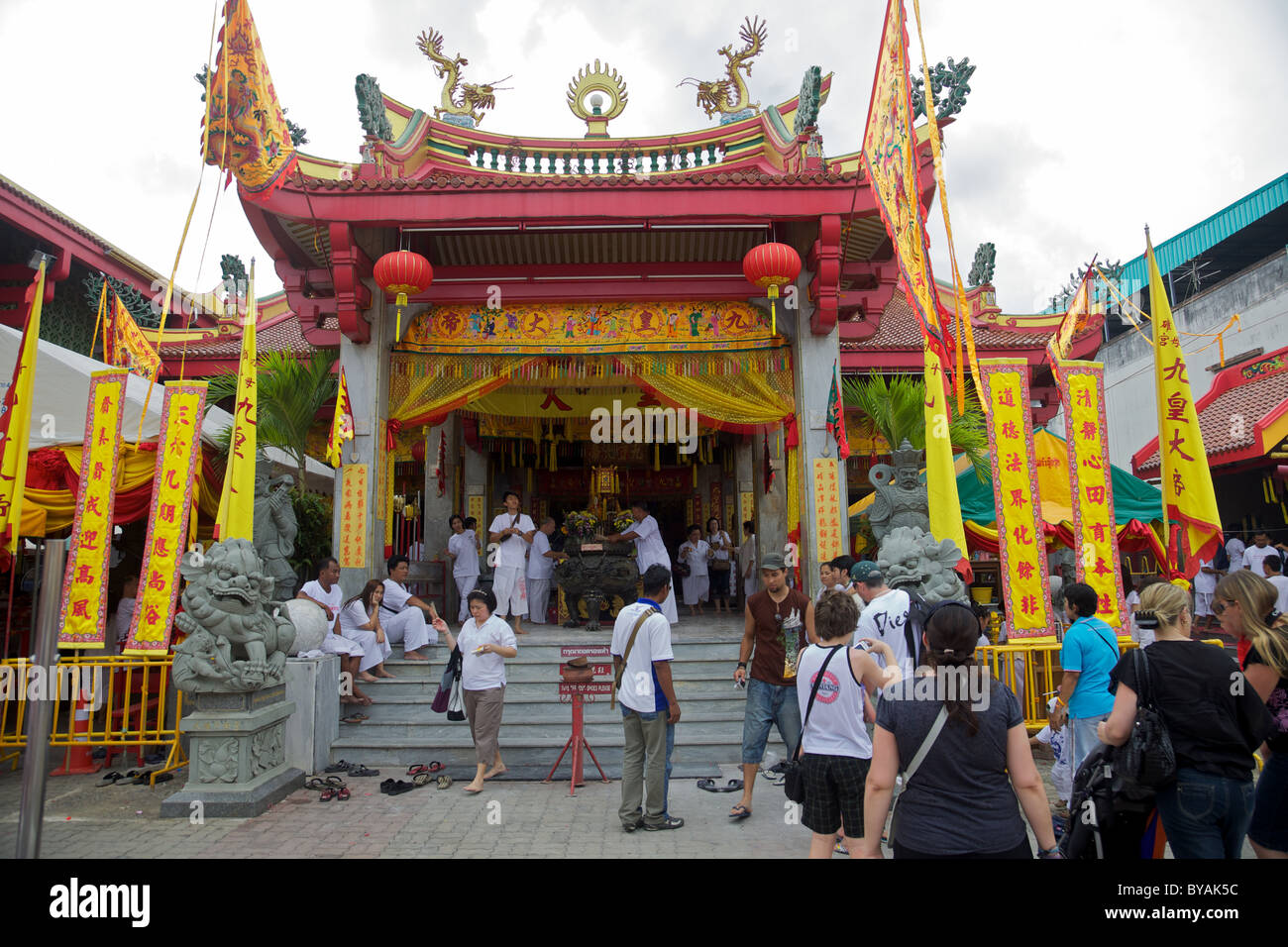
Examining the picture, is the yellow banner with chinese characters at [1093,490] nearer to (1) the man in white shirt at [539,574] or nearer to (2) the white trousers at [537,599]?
(1) the man in white shirt at [539,574]

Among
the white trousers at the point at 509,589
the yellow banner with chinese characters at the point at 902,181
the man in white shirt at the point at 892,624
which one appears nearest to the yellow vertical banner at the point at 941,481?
the yellow banner with chinese characters at the point at 902,181

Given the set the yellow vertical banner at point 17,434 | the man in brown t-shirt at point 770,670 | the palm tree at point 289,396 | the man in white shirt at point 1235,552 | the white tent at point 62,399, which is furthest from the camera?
the man in white shirt at point 1235,552

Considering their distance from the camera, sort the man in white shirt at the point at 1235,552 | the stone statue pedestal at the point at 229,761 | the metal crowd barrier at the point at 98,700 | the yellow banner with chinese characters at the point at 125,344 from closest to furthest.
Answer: the stone statue pedestal at the point at 229,761 < the metal crowd barrier at the point at 98,700 < the yellow banner with chinese characters at the point at 125,344 < the man in white shirt at the point at 1235,552

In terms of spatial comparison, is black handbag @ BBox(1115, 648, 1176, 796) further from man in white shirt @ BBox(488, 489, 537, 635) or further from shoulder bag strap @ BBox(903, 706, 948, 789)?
man in white shirt @ BBox(488, 489, 537, 635)

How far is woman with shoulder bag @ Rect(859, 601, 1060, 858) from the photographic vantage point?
232 centimetres

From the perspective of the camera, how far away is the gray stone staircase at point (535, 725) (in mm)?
6402

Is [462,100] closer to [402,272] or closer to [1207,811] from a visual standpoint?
[402,272]

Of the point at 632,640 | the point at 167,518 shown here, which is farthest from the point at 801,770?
the point at 167,518

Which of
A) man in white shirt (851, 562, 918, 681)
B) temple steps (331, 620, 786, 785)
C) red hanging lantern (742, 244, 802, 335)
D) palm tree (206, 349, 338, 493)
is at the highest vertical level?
red hanging lantern (742, 244, 802, 335)

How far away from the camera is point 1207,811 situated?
284 centimetres

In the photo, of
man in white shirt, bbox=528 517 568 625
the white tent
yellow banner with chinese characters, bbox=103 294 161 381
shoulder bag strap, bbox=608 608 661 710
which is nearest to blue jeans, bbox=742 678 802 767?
shoulder bag strap, bbox=608 608 661 710

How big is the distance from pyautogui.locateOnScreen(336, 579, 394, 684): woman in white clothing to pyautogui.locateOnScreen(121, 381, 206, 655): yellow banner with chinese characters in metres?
1.44

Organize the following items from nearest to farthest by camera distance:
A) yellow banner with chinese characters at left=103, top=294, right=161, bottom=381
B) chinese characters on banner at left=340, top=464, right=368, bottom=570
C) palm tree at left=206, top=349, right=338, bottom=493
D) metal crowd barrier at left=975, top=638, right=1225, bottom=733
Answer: metal crowd barrier at left=975, top=638, right=1225, bottom=733 < chinese characters on banner at left=340, top=464, right=368, bottom=570 < palm tree at left=206, top=349, right=338, bottom=493 < yellow banner with chinese characters at left=103, top=294, right=161, bottom=381

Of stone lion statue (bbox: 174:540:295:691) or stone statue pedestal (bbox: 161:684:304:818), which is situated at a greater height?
stone lion statue (bbox: 174:540:295:691)
